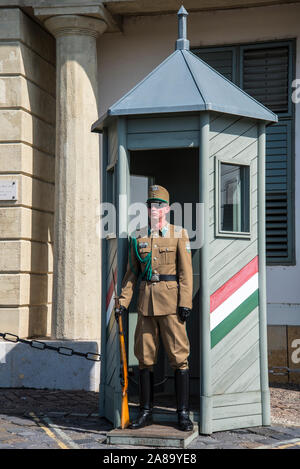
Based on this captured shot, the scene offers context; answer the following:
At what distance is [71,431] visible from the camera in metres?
6.16

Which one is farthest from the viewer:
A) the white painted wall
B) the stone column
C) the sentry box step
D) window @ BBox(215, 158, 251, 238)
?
the white painted wall

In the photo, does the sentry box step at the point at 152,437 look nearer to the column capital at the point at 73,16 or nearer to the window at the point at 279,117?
the window at the point at 279,117

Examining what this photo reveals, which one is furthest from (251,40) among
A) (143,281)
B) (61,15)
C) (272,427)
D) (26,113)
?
(272,427)

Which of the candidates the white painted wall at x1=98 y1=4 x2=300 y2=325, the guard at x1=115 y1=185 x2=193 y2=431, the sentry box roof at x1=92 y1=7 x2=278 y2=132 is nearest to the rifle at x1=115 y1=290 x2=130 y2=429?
the guard at x1=115 y1=185 x2=193 y2=431

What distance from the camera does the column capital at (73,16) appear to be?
8.76 metres

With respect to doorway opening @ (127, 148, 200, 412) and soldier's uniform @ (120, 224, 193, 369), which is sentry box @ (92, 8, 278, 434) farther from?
doorway opening @ (127, 148, 200, 412)

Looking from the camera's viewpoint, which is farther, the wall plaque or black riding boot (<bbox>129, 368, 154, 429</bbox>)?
the wall plaque

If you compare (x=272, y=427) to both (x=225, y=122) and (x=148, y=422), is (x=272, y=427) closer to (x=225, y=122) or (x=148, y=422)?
(x=148, y=422)

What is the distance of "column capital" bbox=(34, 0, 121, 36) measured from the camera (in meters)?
8.76

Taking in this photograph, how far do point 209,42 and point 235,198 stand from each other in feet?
11.6

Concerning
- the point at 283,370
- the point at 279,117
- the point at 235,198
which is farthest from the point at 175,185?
the point at 283,370

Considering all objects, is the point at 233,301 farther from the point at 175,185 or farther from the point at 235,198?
the point at 175,185

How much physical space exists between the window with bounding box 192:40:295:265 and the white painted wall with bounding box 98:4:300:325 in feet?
0.30

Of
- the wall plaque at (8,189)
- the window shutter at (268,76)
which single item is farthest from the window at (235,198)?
the wall plaque at (8,189)
